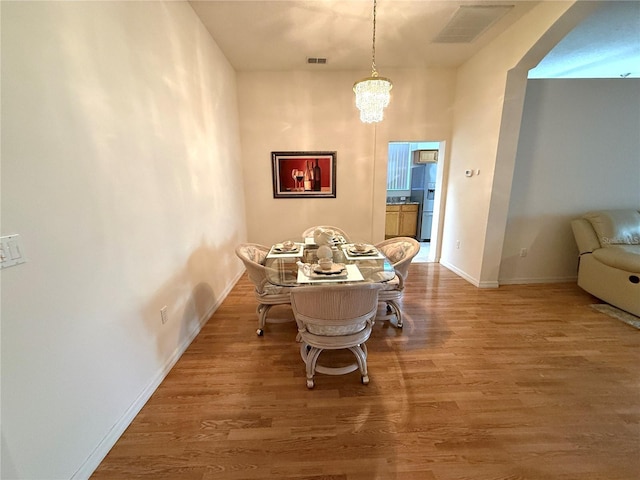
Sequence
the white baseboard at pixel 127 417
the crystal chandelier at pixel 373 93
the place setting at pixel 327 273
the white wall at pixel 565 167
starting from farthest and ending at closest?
the white wall at pixel 565 167
the crystal chandelier at pixel 373 93
the place setting at pixel 327 273
the white baseboard at pixel 127 417

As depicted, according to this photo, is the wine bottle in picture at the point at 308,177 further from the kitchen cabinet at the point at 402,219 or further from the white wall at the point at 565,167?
the white wall at the point at 565,167

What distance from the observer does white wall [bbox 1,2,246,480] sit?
964 millimetres

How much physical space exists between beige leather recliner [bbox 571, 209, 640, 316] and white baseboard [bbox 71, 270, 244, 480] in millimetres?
4357

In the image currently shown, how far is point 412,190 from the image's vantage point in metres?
6.24

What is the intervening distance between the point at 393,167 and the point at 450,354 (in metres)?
5.26

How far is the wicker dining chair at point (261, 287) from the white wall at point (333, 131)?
6.05ft

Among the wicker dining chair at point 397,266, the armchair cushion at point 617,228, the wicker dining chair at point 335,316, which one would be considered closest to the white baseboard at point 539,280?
the armchair cushion at point 617,228

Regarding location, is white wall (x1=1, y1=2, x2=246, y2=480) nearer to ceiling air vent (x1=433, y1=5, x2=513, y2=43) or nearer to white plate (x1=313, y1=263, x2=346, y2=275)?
white plate (x1=313, y1=263, x2=346, y2=275)

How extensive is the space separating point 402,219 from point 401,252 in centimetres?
376

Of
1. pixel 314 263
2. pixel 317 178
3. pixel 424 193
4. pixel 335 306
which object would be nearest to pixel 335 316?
pixel 335 306

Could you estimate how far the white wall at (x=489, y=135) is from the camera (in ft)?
7.96

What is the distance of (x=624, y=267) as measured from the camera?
2.47 m

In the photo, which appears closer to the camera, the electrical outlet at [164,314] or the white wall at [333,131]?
the electrical outlet at [164,314]

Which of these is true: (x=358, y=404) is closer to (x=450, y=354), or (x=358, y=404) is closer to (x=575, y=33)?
(x=450, y=354)
